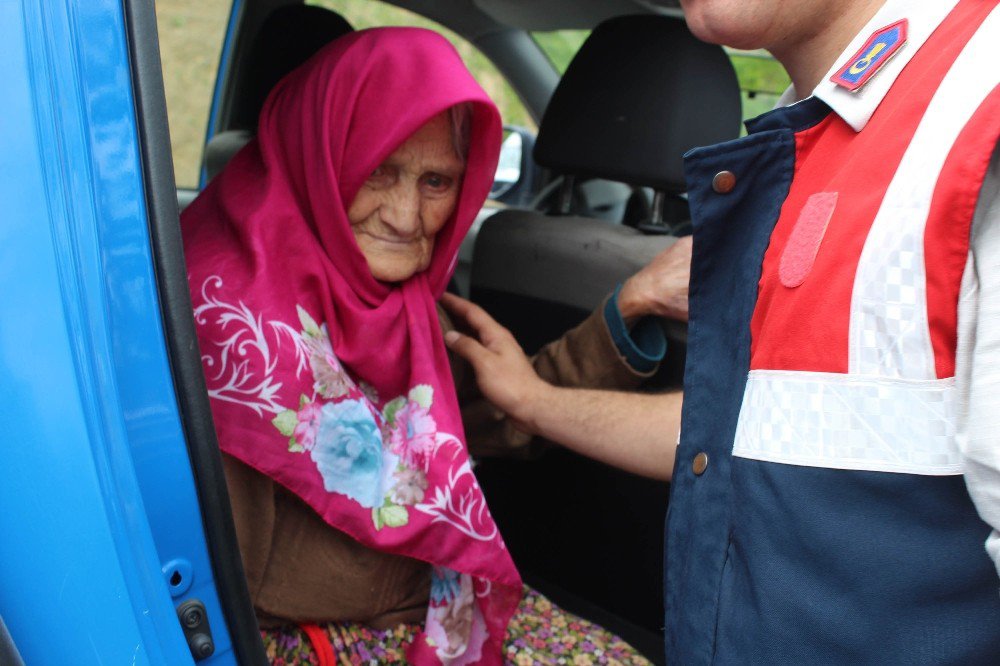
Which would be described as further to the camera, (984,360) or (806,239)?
(806,239)

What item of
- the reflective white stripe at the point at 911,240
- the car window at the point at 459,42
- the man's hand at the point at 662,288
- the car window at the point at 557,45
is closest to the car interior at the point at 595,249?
the man's hand at the point at 662,288

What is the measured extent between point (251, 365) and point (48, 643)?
0.47m

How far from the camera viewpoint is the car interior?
6.51 feet

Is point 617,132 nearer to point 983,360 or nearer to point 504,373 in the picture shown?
point 504,373

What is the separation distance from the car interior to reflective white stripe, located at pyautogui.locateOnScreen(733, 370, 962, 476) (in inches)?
38.7

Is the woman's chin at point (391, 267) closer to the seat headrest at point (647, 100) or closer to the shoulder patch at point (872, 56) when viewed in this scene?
the seat headrest at point (647, 100)

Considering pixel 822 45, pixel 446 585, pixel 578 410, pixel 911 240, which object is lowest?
pixel 446 585

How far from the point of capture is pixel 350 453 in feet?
4.43

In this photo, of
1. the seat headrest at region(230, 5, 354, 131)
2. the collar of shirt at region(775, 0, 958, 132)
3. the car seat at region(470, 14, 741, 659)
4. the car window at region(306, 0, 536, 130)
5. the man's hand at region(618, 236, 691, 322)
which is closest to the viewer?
the collar of shirt at region(775, 0, 958, 132)

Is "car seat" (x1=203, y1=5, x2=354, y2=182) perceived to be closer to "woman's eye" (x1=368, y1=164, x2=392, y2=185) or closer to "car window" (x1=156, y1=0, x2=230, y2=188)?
"car window" (x1=156, y1=0, x2=230, y2=188)

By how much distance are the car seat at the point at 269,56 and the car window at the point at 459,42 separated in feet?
0.62

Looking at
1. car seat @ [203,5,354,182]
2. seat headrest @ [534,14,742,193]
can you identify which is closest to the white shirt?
seat headrest @ [534,14,742,193]

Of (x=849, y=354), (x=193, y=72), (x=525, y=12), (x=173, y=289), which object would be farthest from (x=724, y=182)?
(x=193, y=72)

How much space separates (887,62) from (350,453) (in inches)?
34.7
